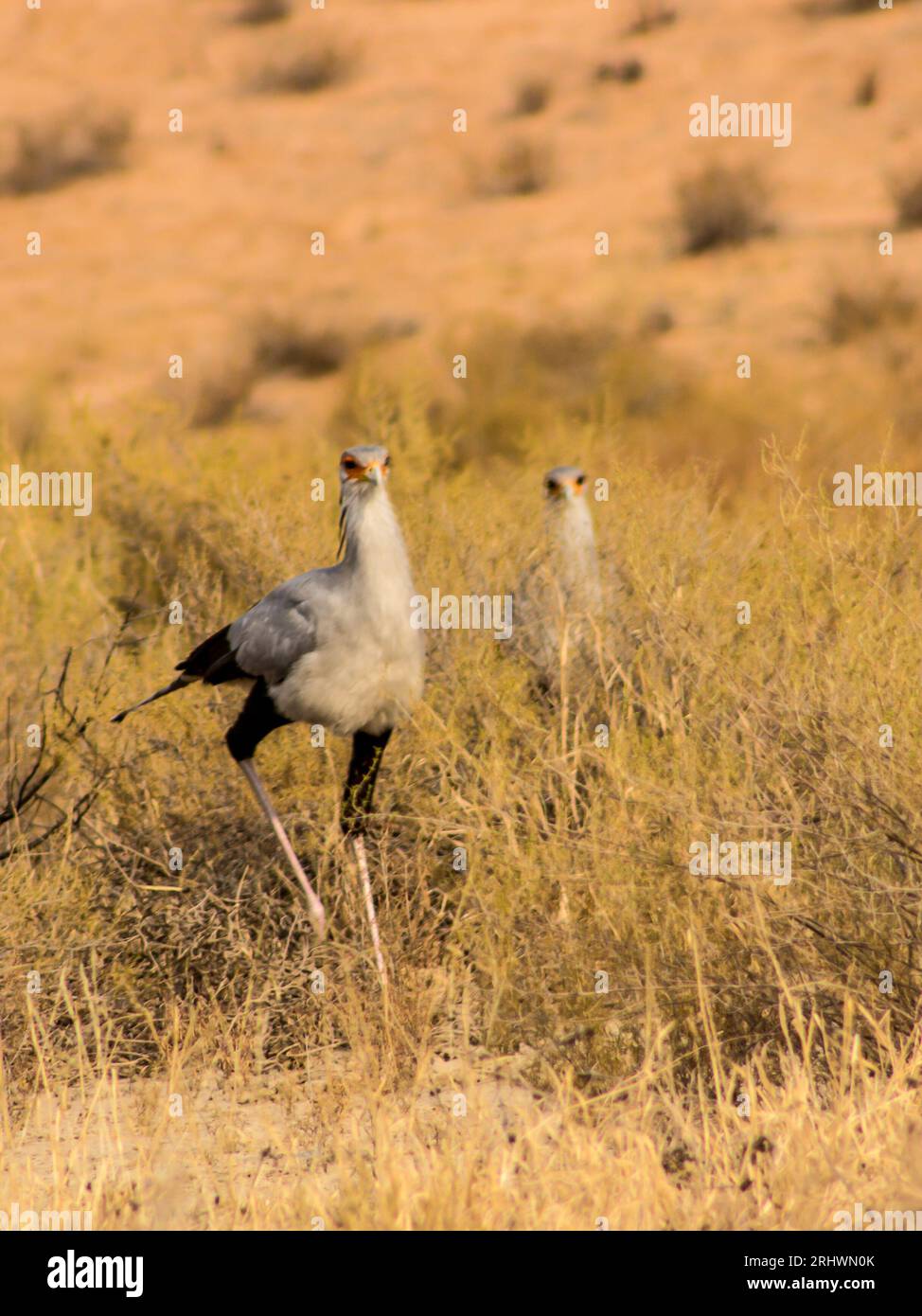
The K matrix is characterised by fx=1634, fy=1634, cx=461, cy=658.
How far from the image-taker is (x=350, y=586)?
17.4ft

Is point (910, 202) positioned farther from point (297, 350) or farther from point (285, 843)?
point (285, 843)

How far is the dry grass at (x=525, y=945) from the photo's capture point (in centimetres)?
392

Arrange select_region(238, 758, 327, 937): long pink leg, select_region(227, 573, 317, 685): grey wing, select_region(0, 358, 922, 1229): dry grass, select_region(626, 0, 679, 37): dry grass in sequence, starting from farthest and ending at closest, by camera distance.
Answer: select_region(626, 0, 679, 37): dry grass → select_region(227, 573, 317, 685): grey wing → select_region(238, 758, 327, 937): long pink leg → select_region(0, 358, 922, 1229): dry grass

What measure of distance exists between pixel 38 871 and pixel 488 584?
198cm

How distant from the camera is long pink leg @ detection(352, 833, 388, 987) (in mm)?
5011

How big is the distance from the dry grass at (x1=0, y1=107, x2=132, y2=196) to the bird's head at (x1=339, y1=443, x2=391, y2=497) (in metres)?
18.4

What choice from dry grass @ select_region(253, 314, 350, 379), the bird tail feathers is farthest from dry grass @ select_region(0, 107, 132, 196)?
the bird tail feathers

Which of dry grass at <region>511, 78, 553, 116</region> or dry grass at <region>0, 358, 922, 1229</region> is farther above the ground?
dry grass at <region>511, 78, 553, 116</region>

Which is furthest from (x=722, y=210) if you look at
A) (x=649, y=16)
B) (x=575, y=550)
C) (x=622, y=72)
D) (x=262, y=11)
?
(x=575, y=550)

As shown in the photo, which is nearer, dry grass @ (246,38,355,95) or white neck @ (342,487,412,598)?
white neck @ (342,487,412,598)

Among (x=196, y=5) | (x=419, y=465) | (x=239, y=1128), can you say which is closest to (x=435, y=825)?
(x=239, y=1128)

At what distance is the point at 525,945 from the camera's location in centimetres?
476

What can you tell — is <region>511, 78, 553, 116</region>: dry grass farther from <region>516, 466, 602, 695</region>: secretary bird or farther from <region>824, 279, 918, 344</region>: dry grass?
<region>516, 466, 602, 695</region>: secretary bird

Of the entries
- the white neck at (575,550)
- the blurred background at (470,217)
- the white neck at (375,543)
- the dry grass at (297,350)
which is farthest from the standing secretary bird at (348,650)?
the dry grass at (297,350)
